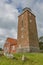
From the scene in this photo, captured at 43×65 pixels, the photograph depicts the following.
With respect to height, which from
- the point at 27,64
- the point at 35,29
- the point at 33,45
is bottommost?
the point at 27,64

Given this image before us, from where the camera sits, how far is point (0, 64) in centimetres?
1780

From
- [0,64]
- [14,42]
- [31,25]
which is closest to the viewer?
[0,64]

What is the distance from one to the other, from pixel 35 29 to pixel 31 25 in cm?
228

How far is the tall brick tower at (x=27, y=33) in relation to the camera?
140ft

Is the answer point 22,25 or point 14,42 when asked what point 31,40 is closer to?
point 22,25

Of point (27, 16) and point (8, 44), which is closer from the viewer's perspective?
point (27, 16)

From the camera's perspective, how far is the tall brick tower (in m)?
42.6

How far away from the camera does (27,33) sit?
141 ft

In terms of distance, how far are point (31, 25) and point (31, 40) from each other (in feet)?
17.3

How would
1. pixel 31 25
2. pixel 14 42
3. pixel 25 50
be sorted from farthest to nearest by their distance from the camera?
pixel 14 42 → pixel 31 25 → pixel 25 50

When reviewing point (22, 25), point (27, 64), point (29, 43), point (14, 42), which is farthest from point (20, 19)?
point (27, 64)

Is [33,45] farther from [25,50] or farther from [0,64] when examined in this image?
[0,64]

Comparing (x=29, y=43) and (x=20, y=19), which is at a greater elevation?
(x=20, y=19)

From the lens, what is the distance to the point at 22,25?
46312mm
